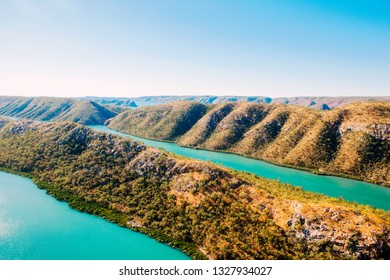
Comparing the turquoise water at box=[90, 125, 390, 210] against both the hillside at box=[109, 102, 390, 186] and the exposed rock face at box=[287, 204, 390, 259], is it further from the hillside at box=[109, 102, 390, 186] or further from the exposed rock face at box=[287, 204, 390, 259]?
the exposed rock face at box=[287, 204, 390, 259]

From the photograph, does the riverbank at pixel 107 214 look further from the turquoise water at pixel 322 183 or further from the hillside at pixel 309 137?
the hillside at pixel 309 137

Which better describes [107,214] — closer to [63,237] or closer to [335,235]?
[63,237]

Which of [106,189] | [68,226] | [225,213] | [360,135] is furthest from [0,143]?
[360,135]

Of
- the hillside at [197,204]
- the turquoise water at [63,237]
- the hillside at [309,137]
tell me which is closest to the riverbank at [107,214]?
the hillside at [197,204]

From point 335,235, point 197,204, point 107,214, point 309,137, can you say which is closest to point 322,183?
point 309,137

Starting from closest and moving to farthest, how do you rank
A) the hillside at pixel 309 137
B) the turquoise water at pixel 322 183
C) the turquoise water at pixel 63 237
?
the turquoise water at pixel 63 237 < the turquoise water at pixel 322 183 < the hillside at pixel 309 137

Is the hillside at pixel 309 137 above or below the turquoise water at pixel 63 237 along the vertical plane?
above
